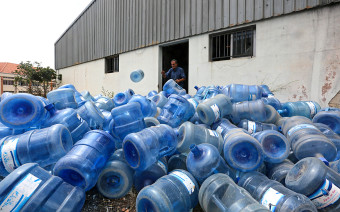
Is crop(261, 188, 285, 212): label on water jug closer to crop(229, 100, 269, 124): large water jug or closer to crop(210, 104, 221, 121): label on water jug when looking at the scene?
crop(210, 104, 221, 121): label on water jug

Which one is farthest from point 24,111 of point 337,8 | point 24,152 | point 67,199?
point 337,8

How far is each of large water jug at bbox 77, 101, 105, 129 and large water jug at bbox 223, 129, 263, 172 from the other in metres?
1.37

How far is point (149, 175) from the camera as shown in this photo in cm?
176

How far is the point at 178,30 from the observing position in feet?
21.8

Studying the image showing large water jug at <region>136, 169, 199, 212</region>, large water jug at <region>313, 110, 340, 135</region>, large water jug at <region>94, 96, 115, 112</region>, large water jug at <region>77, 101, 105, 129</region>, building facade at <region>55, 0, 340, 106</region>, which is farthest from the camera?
building facade at <region>55, 0, 340, 106</region>

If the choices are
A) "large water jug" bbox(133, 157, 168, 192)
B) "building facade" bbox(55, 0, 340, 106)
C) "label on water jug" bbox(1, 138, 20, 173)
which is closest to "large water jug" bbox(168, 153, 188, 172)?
"large water jug" bbox(133, 157, 168, 192)

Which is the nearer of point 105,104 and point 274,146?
point 274,146

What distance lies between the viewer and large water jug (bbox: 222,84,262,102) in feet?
9.73

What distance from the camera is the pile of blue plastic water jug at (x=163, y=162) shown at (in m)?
1.30

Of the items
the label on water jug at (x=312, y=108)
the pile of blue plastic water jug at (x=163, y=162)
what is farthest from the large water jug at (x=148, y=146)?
the label on water jug at (x=312, y=108)

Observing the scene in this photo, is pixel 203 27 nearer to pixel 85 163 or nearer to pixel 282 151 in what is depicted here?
pixel 282 151

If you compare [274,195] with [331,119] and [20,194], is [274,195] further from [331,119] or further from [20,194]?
[331,119]

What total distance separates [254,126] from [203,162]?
1.01 m

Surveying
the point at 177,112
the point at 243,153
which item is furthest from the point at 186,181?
the point at 177,112
